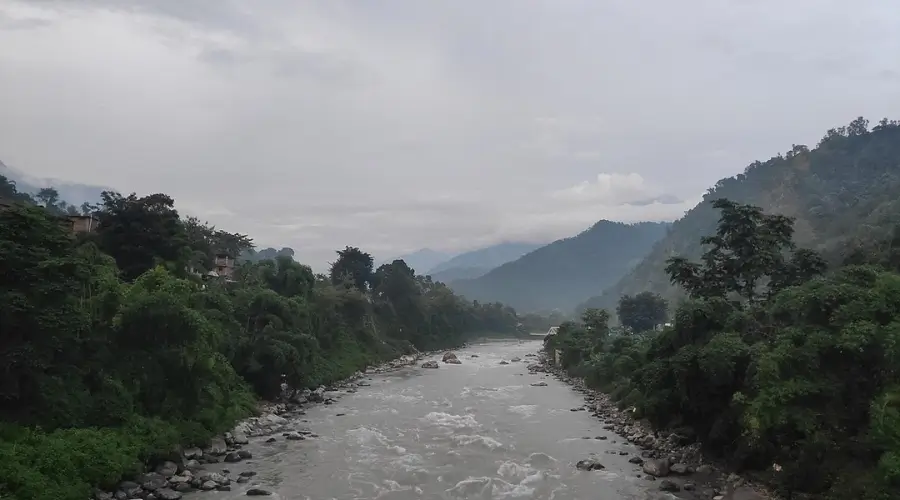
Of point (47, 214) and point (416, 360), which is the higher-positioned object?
point (47, 214)

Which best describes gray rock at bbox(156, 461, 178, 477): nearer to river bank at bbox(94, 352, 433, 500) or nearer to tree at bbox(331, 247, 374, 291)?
river bank at bbox(94, 352, 433, 500)

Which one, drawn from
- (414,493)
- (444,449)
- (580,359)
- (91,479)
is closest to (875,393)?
(414,493)

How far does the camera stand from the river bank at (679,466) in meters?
15.8

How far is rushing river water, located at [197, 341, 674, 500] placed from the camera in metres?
16.7

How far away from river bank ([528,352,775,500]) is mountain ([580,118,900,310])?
1408 inches

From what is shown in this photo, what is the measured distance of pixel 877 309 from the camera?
1348 centimetres

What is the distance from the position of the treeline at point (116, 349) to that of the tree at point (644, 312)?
127 ft

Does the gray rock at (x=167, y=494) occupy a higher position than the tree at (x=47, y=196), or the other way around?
the tree at (x=47, y=196)

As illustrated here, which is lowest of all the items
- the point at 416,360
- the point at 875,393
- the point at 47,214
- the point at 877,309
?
the point at 416,360

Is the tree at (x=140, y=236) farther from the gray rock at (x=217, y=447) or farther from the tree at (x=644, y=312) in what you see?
the tree at (x=644, y=312)

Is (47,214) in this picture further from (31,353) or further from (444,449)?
(444,449)

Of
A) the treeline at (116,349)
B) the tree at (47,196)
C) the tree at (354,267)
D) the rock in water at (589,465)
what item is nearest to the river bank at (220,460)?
the treeline at (116,349)

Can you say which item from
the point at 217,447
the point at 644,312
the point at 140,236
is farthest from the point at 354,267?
the point at 217,447

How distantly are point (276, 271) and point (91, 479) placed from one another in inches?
1070
